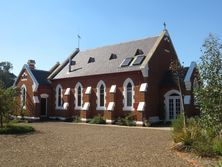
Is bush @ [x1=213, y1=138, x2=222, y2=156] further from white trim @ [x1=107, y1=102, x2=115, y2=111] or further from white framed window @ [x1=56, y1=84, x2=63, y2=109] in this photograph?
white framed window @ [x1=56, y1=84, x2=63, y2=109]

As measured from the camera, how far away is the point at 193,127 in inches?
559

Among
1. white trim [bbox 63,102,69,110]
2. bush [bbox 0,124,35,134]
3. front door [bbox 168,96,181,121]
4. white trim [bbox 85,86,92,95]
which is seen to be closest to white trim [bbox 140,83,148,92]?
front door [bbox 168,96,181,121]

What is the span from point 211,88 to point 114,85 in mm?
20412

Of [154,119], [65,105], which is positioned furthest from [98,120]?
[65,105]

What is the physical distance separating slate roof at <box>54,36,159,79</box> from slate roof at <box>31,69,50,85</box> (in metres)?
1.67

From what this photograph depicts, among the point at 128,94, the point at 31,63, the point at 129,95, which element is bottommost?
the point at 129,95

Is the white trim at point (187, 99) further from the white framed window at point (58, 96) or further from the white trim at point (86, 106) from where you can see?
the white framed window at point (58, 96)

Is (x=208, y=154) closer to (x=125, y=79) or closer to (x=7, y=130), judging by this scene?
(x=7, y=130)

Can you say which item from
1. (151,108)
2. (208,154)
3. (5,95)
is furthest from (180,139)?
(151,108)

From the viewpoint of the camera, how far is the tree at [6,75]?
69812mm

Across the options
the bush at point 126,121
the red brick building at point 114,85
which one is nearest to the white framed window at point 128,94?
the red brick building at point 114,85

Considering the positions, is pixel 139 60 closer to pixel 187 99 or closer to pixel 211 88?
pixel 187 99

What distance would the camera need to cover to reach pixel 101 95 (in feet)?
108

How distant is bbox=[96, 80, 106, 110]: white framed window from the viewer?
32562 mm
